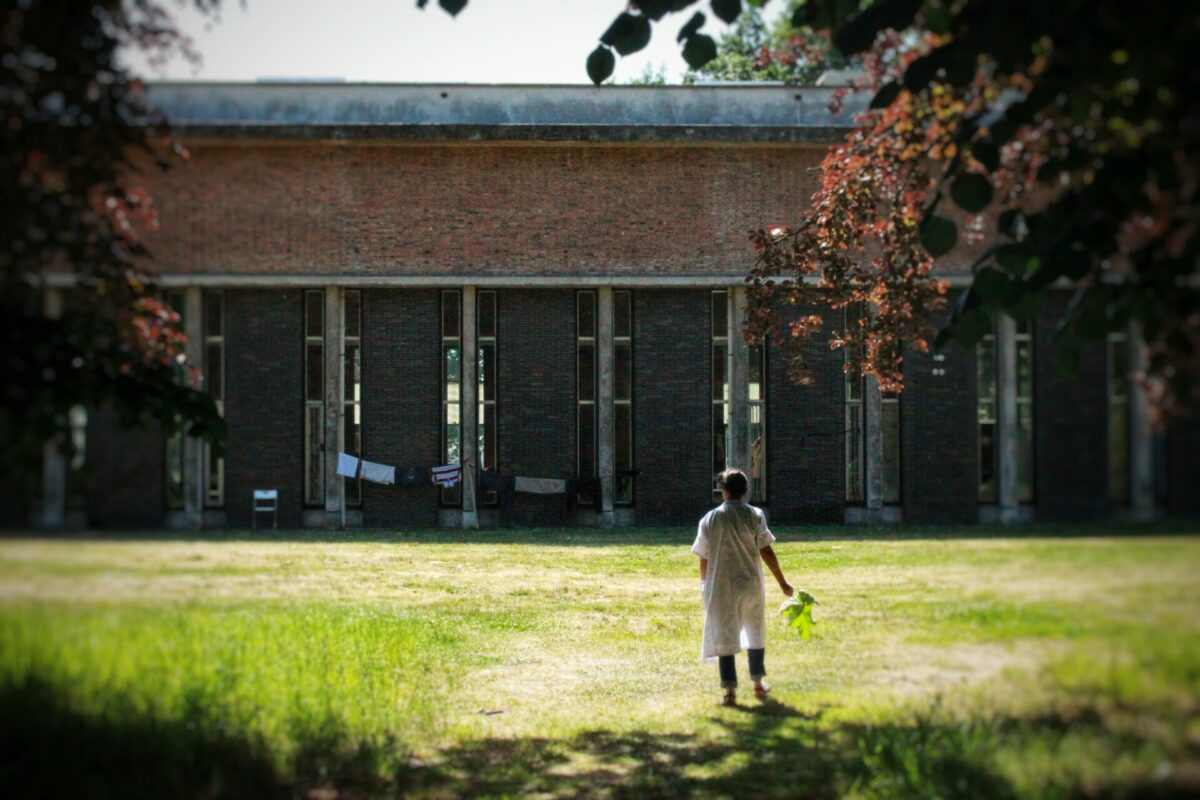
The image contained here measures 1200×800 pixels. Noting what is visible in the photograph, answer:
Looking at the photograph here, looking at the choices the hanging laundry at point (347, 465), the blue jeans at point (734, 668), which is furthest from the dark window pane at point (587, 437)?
the blue jeans at point (734, 668)

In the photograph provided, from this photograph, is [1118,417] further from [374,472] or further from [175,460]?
[374,472]

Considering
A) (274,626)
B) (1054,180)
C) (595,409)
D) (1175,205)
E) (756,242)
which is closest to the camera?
(1175,205)

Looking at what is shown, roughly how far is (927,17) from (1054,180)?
2.91 feet

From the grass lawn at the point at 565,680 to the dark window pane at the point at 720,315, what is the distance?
1919 millimetres

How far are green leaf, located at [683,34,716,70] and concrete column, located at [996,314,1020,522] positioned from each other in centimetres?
248

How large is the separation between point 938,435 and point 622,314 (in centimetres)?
286

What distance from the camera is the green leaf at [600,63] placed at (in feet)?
21.1

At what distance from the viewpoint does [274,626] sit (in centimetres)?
628

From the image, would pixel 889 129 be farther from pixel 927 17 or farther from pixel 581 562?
pixel 581 562

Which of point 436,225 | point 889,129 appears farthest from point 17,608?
point 436,225

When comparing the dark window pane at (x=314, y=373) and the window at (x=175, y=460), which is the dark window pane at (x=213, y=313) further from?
the dark window pane at (x=314, y=373)

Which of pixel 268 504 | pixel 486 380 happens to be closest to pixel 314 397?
pixel 268 504

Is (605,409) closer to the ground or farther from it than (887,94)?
closer to the ground

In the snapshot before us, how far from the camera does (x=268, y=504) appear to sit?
8461 millimetres
